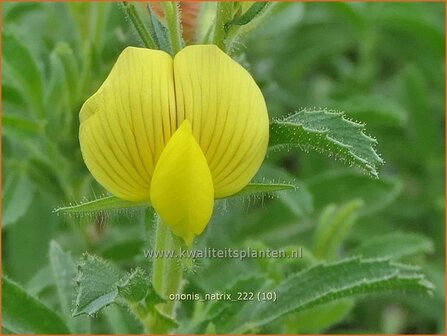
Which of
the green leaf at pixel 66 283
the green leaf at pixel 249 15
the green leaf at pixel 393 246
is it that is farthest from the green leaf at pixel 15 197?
the green leaf at pixel 249 15

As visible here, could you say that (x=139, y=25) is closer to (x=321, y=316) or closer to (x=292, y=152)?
(x=321, y=316)

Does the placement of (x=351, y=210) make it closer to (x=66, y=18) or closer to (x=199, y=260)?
(x=199, y=260)

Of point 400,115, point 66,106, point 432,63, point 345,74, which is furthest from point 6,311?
point 432,63

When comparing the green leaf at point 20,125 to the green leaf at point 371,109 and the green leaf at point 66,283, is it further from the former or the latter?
the green leaf at point 371,109

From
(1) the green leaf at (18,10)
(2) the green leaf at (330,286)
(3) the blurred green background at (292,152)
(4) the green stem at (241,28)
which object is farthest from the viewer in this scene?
(1) the green leaf at (18,10)

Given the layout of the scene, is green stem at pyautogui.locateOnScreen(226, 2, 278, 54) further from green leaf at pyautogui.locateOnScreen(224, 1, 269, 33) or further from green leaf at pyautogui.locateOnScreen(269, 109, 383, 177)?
green leaf at pyautogui.locateOnScreen(269, 109, 383, 177)

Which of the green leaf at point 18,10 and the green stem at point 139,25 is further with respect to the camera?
the green leaf at point 18,10
